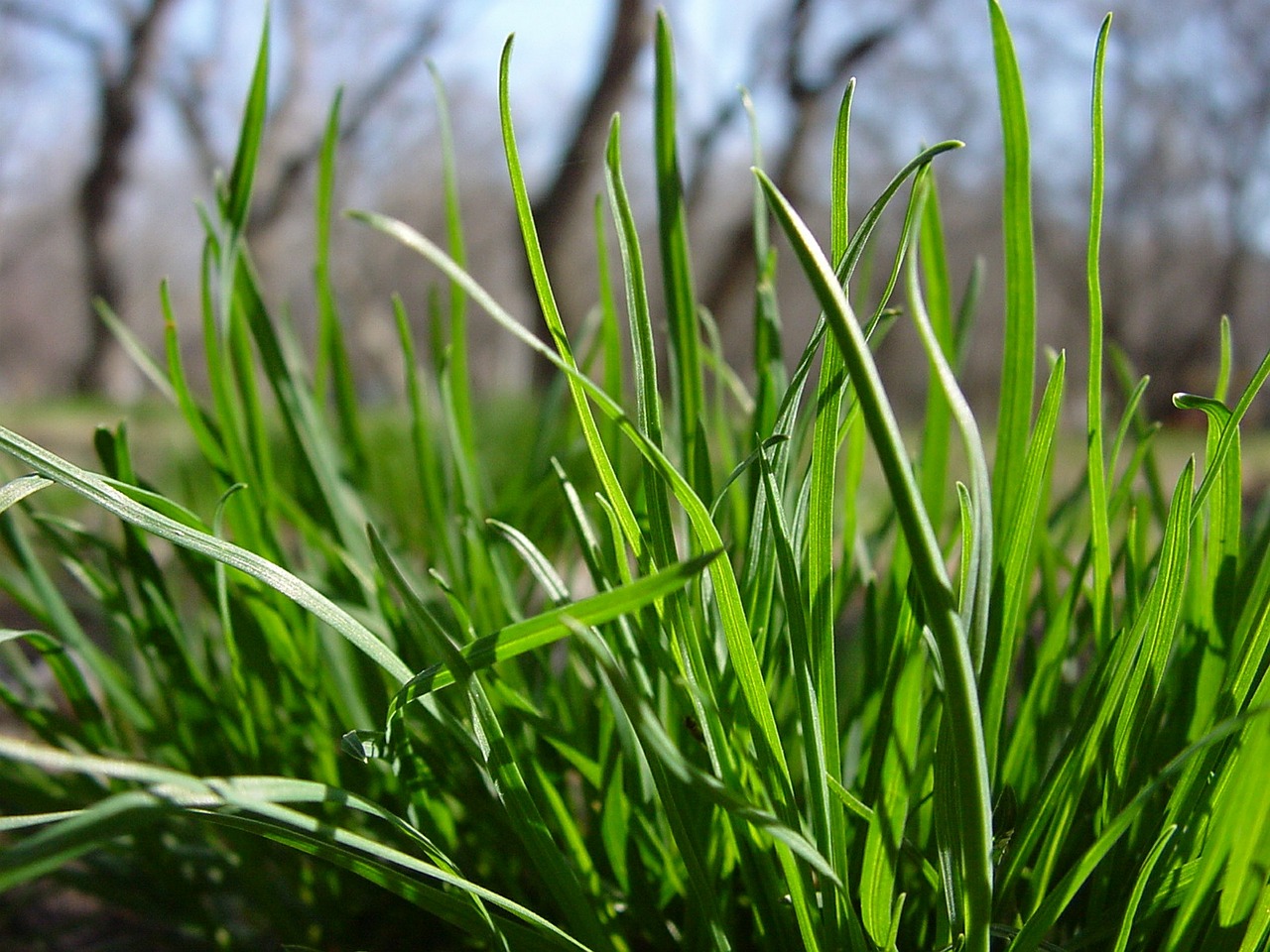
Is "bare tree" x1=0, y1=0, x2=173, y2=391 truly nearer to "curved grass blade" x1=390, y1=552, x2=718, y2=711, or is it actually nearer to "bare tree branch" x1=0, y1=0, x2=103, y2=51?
"bare tree branch" x1=0, y1=0, x2=103, y2=51

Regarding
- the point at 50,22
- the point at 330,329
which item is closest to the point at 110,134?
the point at 50,22

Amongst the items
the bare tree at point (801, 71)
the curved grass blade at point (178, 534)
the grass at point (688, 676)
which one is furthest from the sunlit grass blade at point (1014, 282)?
the bare tree at point (801, 71)

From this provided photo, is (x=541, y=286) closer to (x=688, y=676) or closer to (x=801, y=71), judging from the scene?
(x=688, y=676)

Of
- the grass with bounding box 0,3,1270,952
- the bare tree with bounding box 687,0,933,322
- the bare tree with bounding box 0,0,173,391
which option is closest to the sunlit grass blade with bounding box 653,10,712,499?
the grass with bounding box 0,3,1270,952

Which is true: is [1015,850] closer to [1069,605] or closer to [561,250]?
[1069,605]

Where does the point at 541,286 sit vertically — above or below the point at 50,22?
below

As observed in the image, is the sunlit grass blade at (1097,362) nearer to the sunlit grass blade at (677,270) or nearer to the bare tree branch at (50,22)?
the sunlit grass blade at (677,270)

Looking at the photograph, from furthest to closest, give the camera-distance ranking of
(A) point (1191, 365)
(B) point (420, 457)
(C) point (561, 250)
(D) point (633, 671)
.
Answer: (A) point (1191, 365), (C) point (561, 250), (B) point (420, 457), (D) point (633, 671)

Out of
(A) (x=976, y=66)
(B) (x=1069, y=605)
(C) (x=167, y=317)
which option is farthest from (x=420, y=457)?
(A) (x=976, y=66)
